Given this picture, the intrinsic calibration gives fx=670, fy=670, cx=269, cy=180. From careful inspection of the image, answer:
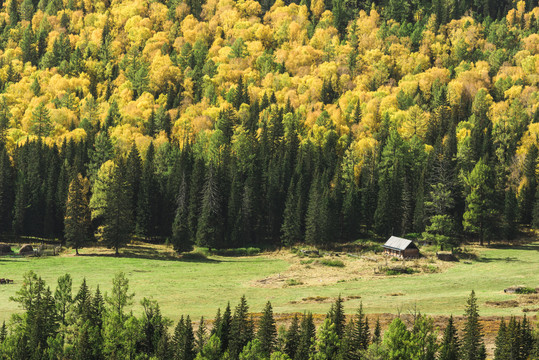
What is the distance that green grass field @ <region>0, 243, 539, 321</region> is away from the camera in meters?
81.8

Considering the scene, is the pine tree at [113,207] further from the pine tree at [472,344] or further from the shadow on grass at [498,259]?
the pine tree at [472,344]

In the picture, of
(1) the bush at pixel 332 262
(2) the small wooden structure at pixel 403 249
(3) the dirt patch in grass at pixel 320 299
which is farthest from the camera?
(2) the small wooden structure at pixel 403 249

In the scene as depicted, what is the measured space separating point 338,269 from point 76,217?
46929mm

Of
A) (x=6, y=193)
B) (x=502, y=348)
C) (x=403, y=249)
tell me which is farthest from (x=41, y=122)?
(x=502, y=348)

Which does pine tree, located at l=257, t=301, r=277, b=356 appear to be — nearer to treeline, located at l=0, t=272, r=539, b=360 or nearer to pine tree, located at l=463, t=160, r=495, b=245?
treeline, located at l=0, t=272, r=539, b=360

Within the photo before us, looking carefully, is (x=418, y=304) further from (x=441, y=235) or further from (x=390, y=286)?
(x=441, y=235)

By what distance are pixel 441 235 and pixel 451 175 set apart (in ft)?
88.9

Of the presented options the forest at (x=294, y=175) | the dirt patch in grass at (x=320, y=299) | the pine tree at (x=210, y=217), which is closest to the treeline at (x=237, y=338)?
→ the dirt patch in grass at (x=320, y=299)

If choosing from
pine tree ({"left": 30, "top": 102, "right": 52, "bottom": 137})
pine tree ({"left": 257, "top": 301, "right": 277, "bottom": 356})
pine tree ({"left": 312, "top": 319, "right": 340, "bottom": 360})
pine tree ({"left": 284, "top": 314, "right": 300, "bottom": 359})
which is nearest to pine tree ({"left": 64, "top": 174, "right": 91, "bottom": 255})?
pine tree ({"left": 257, "top": 301, "right": 277, "bottom": 356})

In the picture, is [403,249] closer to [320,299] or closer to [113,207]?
[320,299]

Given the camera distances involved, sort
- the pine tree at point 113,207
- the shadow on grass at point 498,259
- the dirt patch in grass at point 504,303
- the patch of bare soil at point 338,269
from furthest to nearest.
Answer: the pine tree at point 113,207
the shadow on grass at point 498,259
the patch of bare soil at point 338,269
the dirt patch in grass at point 504,303

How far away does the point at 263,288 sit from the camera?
9406 centimetres

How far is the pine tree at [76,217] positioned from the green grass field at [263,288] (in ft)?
16.0

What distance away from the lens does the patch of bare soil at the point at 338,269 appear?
9869cm
